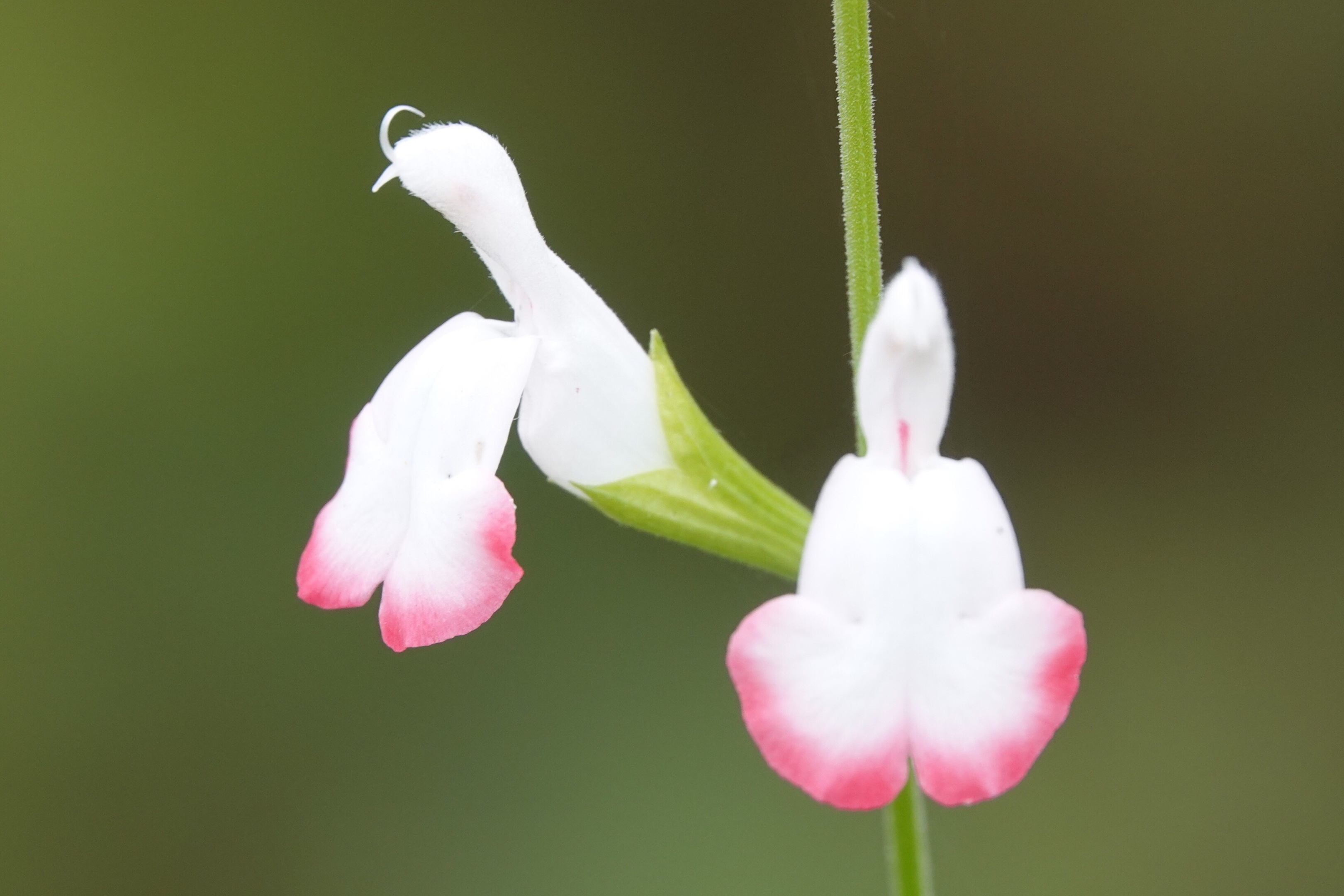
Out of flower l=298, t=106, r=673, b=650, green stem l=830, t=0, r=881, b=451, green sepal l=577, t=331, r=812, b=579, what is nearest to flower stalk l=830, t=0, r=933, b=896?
green stem l=830, t=0, r=881, b=451

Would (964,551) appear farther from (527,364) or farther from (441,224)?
(441,224)

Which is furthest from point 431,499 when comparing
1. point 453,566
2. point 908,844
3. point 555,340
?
point 908,844

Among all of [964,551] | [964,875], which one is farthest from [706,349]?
[964,551]

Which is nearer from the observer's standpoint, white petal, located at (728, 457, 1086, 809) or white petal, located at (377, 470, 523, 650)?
white petal, located at (728, 457, 1086, 809)

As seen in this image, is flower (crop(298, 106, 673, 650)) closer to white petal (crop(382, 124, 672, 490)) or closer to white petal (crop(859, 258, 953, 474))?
white petal (crop(382, 124, 672, 490))

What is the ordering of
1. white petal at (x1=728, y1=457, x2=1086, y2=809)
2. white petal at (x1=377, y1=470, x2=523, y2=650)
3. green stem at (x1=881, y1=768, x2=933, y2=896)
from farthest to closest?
1. green stem at (x1=881, y1=768, x2=933, y2=896)
2. white petal at (x1=377, y1=470, x2=523, y2=650)
3. white petal at (x1=728, y1=457, x2=1086, y2=809)

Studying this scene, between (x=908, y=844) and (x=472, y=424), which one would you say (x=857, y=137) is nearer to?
(x=472, y=424)
